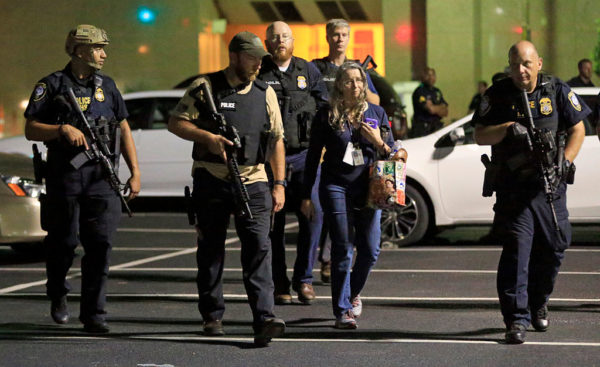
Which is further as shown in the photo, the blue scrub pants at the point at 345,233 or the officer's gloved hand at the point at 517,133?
the blue scrub pants at the point at 345,233

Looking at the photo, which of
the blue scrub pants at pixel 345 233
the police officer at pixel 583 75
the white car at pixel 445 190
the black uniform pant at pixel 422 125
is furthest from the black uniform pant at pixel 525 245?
the black uniform pant at pixel 422 125

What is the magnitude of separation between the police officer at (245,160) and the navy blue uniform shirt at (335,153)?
0.51 metres

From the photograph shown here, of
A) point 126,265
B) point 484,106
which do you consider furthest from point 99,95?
point 126,265

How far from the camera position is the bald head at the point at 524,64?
7746 millimetres

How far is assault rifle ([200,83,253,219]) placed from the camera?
7.70 metres

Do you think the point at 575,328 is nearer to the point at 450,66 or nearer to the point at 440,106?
the point at 440,106

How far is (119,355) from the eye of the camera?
7.58 metres

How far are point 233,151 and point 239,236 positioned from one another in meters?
0.55

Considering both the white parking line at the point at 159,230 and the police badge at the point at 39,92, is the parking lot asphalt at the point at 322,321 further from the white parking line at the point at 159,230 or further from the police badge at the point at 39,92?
the white parking line at the point at 159,230

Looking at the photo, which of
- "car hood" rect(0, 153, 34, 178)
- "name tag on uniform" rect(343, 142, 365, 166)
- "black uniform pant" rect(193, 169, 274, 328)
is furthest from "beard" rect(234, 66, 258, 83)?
"car hood" rect(0, 153, 34, 178)

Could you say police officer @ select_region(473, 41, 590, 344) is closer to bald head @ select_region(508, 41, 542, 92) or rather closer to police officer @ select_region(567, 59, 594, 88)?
bald head @ select_region(508, 41, 542, 92)

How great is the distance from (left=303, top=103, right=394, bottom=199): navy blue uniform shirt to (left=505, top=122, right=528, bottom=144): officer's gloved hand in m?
1.01

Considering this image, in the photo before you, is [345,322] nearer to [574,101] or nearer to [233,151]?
[233,151]

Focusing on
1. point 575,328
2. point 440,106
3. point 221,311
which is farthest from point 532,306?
point 440,106
